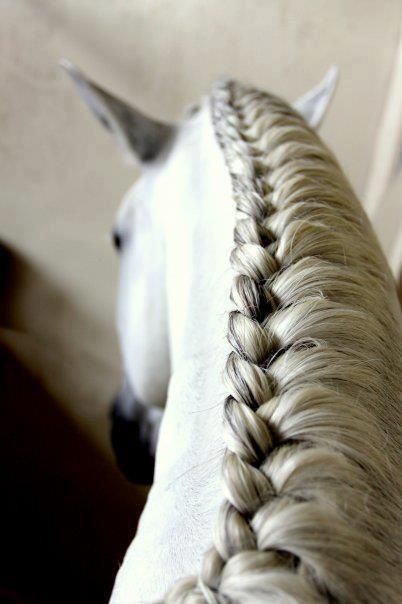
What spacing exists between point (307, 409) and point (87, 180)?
A: 41.4 inches

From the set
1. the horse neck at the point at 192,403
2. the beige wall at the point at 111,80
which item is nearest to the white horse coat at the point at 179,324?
the horse neck at the point at 192,403

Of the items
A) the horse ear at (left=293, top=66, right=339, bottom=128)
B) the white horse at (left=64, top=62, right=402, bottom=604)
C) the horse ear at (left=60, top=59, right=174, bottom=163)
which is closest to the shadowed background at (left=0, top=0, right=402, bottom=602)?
the horse ear at (left=293, top=66, right=339, bottom=128)

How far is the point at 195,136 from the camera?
0.56 m

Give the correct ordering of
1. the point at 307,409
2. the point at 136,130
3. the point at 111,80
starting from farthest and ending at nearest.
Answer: the point at 111,80, the point at 136,130, the point at 307,409

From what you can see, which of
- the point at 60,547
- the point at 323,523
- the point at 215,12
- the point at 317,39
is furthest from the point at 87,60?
the point at 60,547

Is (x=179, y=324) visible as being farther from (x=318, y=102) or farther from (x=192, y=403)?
(x=318, y=102)

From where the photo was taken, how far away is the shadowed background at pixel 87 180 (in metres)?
0.99

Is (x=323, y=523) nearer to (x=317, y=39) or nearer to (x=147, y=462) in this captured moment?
(x=147, y=462)

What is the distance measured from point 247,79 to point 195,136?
0.54 meters

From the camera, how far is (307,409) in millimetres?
201

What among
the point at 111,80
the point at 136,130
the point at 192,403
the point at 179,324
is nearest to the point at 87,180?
the point at 111,80

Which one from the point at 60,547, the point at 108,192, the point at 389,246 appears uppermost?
the point at 108,192

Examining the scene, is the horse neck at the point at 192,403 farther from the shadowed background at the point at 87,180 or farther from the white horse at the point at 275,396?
the shadowed background at the point at 87,180

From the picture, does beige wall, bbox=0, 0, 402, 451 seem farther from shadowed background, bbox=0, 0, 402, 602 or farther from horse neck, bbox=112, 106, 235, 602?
horse neck, bbox=112, 106, 235, 602
